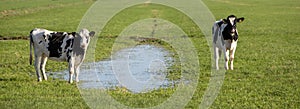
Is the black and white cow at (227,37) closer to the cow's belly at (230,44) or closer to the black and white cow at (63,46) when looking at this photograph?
the cow's belly at (230,44)

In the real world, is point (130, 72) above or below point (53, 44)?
below

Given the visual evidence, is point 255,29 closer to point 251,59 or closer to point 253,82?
point 251,59

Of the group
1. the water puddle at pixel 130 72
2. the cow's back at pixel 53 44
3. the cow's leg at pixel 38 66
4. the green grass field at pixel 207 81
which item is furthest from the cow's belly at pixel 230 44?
the cow's leg at pixel 38 66

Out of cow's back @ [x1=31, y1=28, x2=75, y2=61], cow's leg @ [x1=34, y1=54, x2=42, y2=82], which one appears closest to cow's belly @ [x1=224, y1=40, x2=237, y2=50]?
cow's back @ [x1=31, y1=28, x2=75, y2=61]

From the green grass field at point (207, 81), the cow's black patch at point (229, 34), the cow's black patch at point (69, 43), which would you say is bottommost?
the green grass field at point (207, 81)

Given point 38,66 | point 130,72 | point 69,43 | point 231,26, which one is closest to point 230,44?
point 231,26

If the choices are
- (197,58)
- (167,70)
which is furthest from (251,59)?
(167,70)

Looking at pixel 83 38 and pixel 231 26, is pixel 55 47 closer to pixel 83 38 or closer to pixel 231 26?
pixel 83 38
